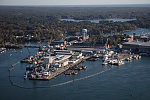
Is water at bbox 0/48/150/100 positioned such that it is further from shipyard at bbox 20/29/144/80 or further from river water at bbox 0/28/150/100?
shipyard at bbox 20/29/144/80

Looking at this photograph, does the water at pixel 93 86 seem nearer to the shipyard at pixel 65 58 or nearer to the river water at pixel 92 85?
the river water at pixel 92 85

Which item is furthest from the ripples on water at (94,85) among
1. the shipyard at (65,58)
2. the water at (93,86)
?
the shipyard at (65,58)

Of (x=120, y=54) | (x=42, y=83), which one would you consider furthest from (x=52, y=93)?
(x=120, y=54)

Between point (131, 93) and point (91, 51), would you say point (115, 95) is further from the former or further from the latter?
point (91, 51)

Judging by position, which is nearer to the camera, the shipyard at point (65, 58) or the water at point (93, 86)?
the water at point (93, 86)

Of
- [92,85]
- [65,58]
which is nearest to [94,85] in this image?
[92,85]

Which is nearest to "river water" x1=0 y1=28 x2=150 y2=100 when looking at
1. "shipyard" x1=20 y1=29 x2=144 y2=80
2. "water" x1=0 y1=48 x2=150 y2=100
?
"water" x1=0 y1=48 x2=150 y2=100

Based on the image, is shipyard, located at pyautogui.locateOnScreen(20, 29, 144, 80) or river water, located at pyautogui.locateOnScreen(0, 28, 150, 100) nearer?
river water, located at pyautogui.locateOnScreen(0, 28, 150, 100)
